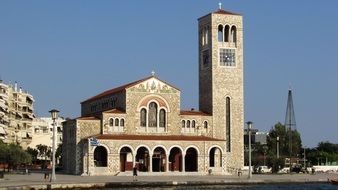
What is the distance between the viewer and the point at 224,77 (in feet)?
290

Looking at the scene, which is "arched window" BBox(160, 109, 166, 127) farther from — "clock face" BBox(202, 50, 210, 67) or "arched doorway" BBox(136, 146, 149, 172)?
"clock face" BBox(202, 50, 210, 67)

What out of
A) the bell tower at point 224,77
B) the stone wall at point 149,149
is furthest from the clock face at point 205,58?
the stone wall at point 149,149

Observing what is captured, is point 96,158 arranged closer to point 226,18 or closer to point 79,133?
point 79,133

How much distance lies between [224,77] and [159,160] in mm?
14351

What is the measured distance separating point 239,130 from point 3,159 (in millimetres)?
31271

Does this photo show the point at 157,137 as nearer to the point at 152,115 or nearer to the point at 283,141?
the point at 152,115

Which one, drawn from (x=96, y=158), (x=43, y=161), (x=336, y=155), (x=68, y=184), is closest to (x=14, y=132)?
(x=43, y=161)

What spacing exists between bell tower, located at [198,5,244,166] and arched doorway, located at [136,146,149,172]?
375 inches

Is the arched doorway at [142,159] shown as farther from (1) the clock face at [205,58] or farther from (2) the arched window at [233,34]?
(2) the arched window at [233,34]

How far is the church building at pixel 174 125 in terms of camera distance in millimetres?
79438

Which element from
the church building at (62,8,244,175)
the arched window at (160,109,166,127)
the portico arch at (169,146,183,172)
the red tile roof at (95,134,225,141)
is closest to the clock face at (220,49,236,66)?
the church building at (62,8,244,175)

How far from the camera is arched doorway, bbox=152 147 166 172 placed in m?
80.9

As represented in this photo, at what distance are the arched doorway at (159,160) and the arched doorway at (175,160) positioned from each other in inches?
58.7

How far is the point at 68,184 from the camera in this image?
54.8 meters
